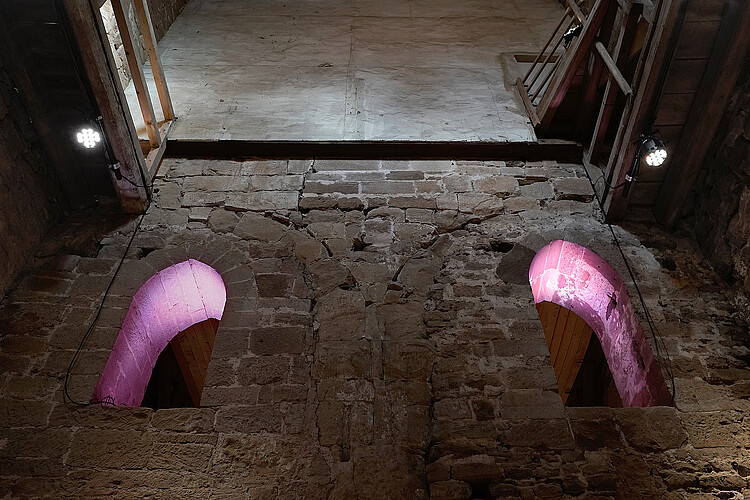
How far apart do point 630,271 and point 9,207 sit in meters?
4.96

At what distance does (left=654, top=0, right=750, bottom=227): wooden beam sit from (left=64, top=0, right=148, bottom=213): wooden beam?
4.66 metres

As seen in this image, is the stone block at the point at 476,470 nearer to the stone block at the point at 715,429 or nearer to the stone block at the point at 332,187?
the stone block at the point at 715,429

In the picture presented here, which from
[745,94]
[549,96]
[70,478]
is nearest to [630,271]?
[745,94]

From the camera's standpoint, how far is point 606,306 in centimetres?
477

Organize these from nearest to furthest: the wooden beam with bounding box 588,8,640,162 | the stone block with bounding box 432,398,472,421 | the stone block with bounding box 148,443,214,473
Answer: the stone block with bounding box 148,443,214,473 → the stone block with bounding box 432,398,472,421 → the wooden beam with bounding box 588,8,640,162

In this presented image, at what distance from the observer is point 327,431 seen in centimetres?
344

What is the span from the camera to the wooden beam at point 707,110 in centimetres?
397

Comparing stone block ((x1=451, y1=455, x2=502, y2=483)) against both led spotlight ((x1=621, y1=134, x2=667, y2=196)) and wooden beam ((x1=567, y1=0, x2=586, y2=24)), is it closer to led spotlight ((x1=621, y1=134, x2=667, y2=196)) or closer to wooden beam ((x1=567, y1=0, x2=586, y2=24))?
led spotlight ((x1=621, y1=134, x2=667, y2=196))

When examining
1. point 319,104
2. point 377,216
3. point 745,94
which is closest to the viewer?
point 745,94

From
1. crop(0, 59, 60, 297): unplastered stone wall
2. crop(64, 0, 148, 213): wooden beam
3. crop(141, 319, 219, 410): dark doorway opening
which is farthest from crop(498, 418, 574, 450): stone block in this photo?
crop(141, 319, 219, 410): dark doorway opening

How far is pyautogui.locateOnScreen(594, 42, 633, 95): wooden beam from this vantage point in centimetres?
455

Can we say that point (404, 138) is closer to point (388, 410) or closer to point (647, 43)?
A: point (647, 43)

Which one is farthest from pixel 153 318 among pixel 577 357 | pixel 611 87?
pixel 577 357

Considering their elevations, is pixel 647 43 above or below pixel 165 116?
above
